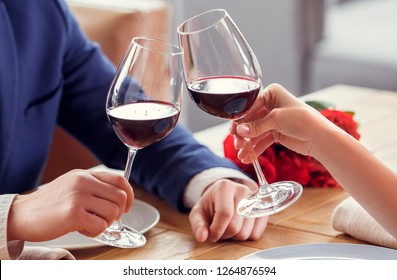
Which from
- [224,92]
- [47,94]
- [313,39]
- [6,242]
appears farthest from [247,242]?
[313,39]

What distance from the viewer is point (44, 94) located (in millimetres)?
1710

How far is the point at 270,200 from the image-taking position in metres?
1.20

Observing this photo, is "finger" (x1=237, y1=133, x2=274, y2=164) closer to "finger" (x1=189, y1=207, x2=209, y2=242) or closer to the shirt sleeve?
"finger" (x1=189, y1=207, x2=209, y2=242)

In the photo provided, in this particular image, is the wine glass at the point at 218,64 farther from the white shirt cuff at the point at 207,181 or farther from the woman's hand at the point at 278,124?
the white shirt cuff at the point at 207,181

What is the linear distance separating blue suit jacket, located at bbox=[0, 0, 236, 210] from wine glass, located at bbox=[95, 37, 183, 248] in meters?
0.43

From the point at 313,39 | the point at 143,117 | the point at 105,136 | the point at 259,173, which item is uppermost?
the point at 143,117

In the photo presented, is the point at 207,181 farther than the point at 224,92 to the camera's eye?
Yes

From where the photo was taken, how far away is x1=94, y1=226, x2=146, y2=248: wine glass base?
3.79 ft

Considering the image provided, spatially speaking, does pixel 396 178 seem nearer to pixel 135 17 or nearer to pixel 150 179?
pixel 150 179

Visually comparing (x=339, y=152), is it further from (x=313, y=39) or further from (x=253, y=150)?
(x=313, y=39)

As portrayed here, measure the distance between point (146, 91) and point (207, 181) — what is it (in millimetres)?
355

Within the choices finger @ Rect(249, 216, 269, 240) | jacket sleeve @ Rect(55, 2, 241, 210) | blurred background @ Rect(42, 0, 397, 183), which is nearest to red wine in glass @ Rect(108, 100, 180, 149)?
finger @ Rect(249, 216, 269, 240)

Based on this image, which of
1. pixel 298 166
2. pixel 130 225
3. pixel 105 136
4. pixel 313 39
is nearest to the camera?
pixel 130 225

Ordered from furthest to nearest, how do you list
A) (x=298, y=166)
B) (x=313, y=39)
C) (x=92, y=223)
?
(x=313, y=39) → (x=298, y=166) → (x=92, y=223)
